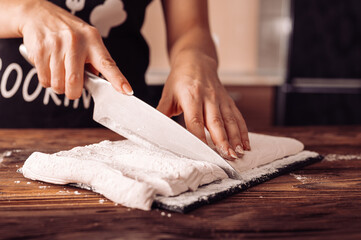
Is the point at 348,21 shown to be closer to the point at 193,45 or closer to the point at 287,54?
the point at 287,54

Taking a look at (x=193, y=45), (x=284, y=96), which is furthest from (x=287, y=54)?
(x=193, y=45)

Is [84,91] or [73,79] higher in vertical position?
[73,79]

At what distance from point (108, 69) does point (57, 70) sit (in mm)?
105

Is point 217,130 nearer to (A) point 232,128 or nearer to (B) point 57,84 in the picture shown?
(A) point 232,128

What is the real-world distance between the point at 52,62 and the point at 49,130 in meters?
0.51

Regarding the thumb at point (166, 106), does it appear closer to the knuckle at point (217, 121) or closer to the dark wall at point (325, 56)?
the knuckle at point (217, 121)

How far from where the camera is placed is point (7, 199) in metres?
0.64

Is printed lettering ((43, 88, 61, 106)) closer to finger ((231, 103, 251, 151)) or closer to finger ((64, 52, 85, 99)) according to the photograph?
finger ((64, 52, 85, 99))

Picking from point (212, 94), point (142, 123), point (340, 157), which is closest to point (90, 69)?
point (142, 123)

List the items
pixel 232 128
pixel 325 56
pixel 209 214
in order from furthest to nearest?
pixel 325 56 → pixel 232 128 → pixel 209 214

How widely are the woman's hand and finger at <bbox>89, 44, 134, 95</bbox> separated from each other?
0.52ft

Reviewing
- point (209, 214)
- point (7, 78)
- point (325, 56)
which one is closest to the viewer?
point (209, 214)

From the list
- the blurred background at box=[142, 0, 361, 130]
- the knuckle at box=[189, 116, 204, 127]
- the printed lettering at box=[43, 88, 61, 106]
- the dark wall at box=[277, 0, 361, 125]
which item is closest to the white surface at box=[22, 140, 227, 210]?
the knuckle at box=[189, 116, 204, 127]

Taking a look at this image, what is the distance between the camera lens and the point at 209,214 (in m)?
0.59
